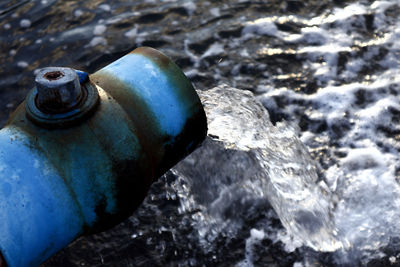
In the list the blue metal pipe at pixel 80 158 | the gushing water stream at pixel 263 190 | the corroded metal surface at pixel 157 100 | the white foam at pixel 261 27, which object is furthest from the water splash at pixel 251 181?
the white foam at pixel 261 27

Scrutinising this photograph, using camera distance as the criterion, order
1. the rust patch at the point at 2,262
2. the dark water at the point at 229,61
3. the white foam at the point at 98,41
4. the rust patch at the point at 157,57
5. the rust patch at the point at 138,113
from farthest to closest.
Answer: the white foam at the point at 98,41
the dark water at the point at 229,61
the rust patch at the point at 157,57
the rust patch at the point at 138,113
the rust patch at the point at 2,262

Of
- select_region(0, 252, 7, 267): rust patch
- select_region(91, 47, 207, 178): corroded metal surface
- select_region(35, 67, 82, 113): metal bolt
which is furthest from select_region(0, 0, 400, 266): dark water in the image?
select_region(35, 67, 82, 113): metal bolt

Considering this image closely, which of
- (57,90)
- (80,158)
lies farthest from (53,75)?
(80,158)

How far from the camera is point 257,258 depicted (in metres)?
1.81

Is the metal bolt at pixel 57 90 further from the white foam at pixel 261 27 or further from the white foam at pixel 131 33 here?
the white foam at pixel 261 27

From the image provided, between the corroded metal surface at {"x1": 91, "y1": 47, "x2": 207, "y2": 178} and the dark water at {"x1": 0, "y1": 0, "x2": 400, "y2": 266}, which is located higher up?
the corroded metal surface at {"x1": 91, "y1": 47, "x2": 207, "y2": 178}

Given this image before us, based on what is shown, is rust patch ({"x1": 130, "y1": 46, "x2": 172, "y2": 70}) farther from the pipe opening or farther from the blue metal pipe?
the pipe opening

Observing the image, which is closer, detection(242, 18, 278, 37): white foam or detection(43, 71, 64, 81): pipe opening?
detection(43, 71, 64, 81): pipe opening

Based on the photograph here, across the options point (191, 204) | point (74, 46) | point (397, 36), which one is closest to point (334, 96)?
point (397, 36)

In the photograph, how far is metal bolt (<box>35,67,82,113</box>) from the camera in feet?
3.92

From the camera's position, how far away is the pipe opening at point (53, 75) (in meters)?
1.21

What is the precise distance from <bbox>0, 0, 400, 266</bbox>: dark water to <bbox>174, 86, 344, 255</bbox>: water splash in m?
0.05

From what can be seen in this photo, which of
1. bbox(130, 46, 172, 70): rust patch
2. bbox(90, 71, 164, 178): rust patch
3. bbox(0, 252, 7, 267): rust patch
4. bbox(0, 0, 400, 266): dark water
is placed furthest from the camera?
bbox(0, 0, 400, 266): dark water

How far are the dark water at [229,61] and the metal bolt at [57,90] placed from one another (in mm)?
822
